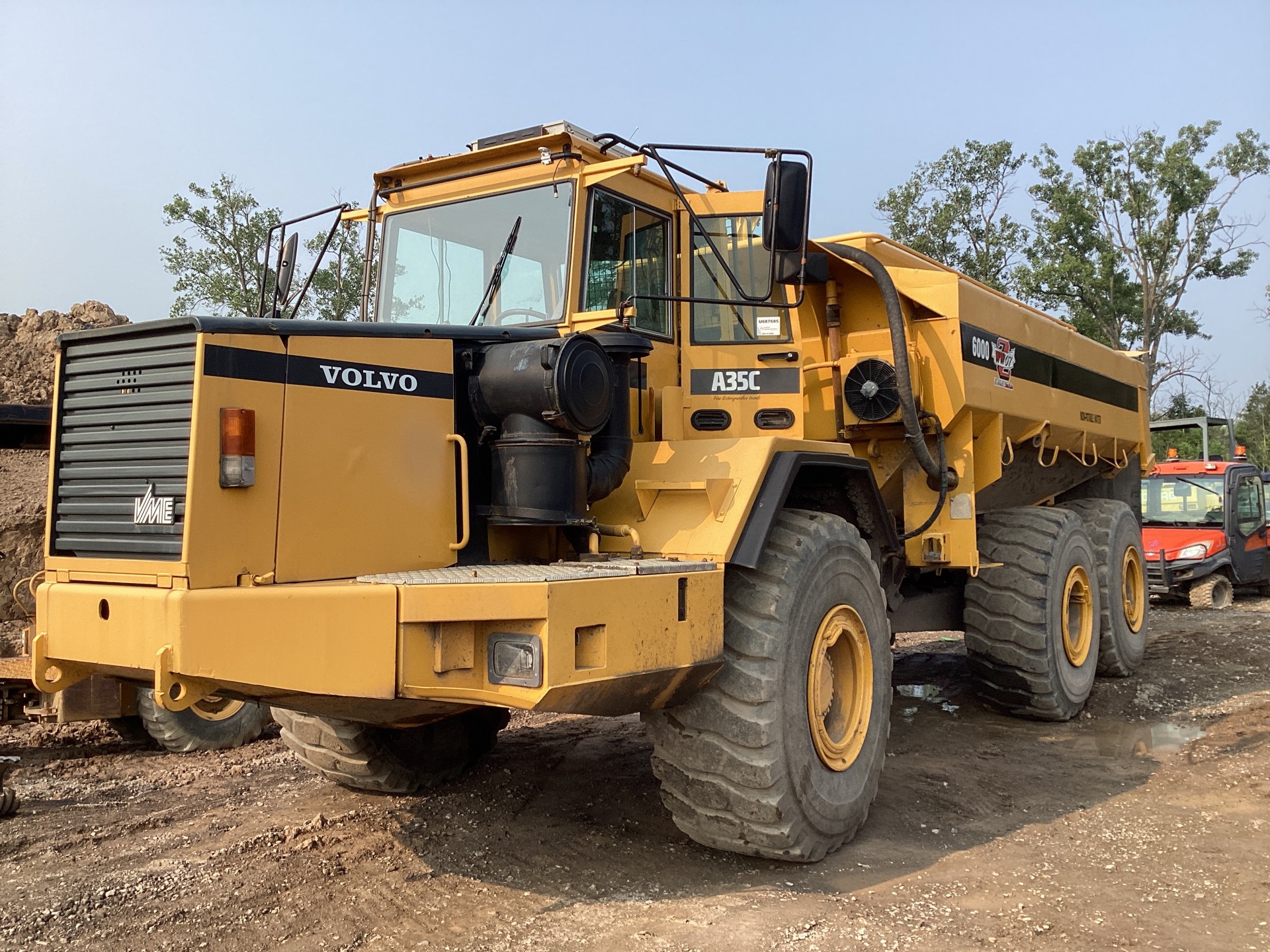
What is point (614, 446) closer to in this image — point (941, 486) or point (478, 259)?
point (478, 259)

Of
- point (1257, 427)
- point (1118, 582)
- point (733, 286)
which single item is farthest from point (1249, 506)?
point (1257, 427)

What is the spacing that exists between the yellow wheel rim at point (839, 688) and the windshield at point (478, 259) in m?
1.79

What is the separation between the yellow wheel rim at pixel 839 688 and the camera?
445cm

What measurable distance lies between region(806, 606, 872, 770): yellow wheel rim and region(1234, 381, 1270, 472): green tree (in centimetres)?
3804

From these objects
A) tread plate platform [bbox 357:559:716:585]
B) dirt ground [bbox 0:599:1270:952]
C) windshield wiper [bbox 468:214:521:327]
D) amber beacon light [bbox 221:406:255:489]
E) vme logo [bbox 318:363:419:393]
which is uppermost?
windshield wiper [bbox 468:214:521:327]

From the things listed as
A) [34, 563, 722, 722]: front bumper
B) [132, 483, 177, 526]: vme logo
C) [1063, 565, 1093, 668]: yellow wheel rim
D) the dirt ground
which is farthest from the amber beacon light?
[1063, 565, 1093, 668]: yellow wheel rim

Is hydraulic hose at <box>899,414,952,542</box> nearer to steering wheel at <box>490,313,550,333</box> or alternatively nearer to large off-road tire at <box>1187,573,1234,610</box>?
steering wheel at <box>490,313,550,333</box>

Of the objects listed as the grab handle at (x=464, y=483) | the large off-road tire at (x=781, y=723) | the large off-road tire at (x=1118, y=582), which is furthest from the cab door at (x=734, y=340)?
the large off-road tire at (x=1118, y=582)

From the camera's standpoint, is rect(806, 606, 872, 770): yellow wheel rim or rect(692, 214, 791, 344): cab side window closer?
rect(806, 606, 872, 770): yellow wheel rim

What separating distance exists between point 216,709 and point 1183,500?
13099mm

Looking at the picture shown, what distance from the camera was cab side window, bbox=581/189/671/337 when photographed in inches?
181

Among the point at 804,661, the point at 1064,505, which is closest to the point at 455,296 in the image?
the point at 804,661

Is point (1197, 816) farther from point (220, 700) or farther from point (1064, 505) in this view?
point (220, 700)

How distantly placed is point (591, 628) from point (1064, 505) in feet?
21.0
